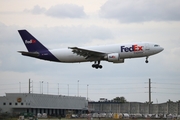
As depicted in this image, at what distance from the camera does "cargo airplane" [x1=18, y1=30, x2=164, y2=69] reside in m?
108

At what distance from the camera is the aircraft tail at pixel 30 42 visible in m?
120

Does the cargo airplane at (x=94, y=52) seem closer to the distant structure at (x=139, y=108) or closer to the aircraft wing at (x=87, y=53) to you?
the aircraft wing at (x=87, y=53)

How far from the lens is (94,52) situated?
11094 centimetres

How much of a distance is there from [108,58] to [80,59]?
642cm

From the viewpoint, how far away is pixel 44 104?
15175cm

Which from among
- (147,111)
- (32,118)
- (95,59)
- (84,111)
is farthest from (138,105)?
(32,118)

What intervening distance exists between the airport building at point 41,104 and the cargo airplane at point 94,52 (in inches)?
762

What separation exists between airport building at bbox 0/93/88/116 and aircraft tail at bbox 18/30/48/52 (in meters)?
17.7

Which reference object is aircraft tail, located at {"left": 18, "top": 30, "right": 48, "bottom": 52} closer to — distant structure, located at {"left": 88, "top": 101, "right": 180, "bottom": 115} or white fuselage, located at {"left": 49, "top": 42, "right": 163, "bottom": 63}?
white fuselage, located at {"left": 49, "top": 42, "right": 163, "bottom": 63}

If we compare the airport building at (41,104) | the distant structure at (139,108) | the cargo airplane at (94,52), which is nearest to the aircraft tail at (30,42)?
the cargo airplane at (94,52)

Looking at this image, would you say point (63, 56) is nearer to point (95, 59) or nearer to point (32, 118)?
point (95, 59)

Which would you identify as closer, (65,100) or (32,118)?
(32,118)

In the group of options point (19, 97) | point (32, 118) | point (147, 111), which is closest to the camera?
point (32, 118)

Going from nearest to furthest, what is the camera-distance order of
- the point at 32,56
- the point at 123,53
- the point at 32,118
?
the point at 32,118
the point at 123,53
the point at 32,56
